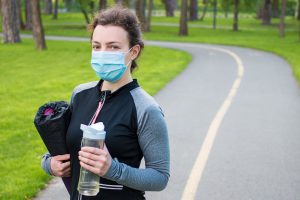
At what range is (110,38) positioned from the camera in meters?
2.81

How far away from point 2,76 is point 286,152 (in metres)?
11.8

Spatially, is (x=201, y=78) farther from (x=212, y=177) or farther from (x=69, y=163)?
(x=69, y=163)

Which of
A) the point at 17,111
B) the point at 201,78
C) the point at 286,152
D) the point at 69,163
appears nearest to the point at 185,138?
the point at 286,152

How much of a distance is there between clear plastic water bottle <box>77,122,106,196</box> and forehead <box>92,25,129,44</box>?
559 mm

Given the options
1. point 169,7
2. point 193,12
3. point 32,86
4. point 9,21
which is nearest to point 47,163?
point 32,86

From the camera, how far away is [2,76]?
17.4m

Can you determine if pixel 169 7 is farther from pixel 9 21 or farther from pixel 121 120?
pixel 121 120

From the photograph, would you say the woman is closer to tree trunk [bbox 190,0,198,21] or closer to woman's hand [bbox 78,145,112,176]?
woman's hand [bbox 78,145,112,176]

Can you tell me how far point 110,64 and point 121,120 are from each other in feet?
1.07

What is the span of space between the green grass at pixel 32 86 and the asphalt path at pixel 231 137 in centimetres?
52

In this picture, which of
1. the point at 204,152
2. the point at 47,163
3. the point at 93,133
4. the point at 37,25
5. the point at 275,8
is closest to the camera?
the point at 93,133

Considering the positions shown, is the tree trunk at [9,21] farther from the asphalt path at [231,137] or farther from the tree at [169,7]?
the tree at [169,7]

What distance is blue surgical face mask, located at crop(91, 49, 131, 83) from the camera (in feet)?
9.37

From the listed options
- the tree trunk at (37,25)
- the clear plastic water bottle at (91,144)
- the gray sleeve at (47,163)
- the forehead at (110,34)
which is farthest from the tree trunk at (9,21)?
the clear plastic water bottle at (91,144)
